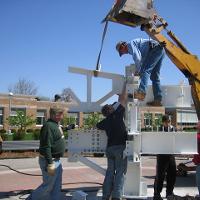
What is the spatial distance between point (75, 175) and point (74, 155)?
5224mm

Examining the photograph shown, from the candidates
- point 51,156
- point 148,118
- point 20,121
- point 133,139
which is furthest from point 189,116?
point 51,156

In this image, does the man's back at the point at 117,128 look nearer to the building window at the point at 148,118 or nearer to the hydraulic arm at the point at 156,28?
the hydraulic arm at the point at 156,28

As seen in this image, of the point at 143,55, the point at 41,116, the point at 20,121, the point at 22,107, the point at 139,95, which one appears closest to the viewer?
the point at 139,95

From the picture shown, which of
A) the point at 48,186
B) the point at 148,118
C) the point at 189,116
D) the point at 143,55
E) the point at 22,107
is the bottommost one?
the point at 48,186

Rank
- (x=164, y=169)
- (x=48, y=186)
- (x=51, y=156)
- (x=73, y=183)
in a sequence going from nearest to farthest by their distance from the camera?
(x=51, y=156), (x=48, y=186), (x=164, y=169), (x=73, y=183)

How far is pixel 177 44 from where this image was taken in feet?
27.2

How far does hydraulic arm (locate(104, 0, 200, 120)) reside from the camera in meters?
7.60

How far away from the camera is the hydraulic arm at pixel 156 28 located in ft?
24.9

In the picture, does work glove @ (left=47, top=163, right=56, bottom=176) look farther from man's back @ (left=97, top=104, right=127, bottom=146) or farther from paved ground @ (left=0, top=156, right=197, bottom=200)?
paved ground @ (left=0, top=156, right=197, bottom=200)

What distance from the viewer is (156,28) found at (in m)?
7.95

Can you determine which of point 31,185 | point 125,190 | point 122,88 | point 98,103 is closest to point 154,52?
point 122,88

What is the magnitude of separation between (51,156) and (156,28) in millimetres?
3070

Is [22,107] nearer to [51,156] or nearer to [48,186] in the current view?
[48,186]

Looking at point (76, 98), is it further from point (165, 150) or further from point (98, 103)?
point (165, 150)
